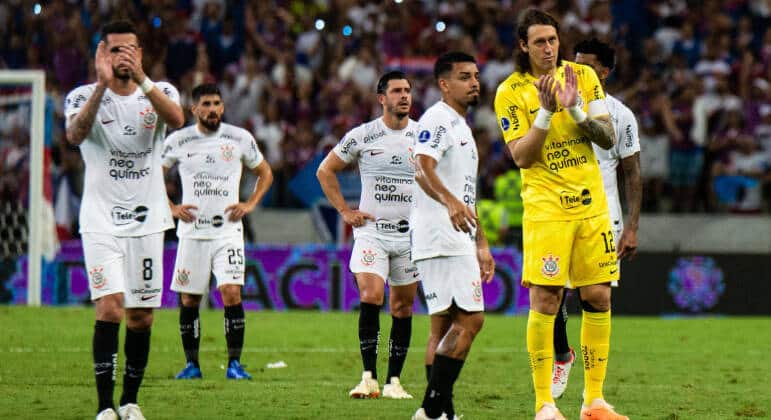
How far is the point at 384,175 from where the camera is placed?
1111 cm

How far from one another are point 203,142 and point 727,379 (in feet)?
17.8

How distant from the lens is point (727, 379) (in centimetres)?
1188

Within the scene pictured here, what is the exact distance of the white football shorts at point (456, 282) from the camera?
8219 millimetres

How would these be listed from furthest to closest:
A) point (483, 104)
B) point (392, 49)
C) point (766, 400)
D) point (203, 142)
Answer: point (392, 49)
point (483, 104)
point (203, 142)
point (766, 400)

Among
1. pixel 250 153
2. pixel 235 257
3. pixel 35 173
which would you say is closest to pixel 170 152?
pixel 250 153

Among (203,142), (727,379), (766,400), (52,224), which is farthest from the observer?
(52,224)

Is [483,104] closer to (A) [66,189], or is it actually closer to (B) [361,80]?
(B) [361,80]

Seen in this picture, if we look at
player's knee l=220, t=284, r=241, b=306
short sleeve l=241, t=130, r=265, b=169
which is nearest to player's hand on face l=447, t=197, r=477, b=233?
player's knee l=220, t=284, r=241, b=306

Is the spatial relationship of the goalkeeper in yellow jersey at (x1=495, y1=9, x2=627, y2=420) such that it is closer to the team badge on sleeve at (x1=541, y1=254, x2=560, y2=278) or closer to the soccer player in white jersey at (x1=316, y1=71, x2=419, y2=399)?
the team badge on sleeve at (x1=541, y1=254, x2=560, y2=278)

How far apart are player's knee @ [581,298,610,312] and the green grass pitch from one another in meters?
0.96

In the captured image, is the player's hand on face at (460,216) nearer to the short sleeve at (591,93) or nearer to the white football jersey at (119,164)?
the short sleeve at (591,93)

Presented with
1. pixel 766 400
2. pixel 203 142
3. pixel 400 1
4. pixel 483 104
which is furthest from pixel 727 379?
pixel 400 1

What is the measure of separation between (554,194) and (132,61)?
281cm

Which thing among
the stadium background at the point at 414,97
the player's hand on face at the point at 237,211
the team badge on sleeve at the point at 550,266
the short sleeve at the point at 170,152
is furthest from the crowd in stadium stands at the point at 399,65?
the team badge on sleeve at the point at 550,266
